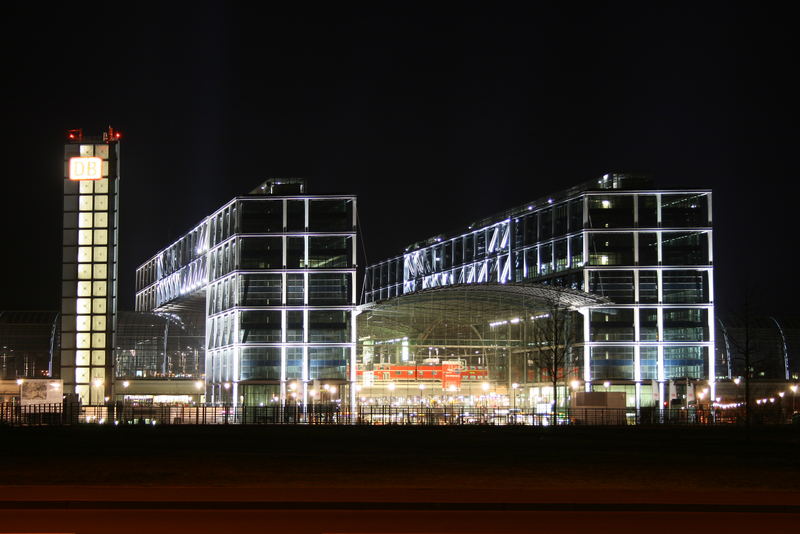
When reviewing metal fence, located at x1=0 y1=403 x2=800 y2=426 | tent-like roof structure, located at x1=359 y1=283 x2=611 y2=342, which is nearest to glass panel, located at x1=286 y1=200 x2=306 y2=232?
tent-like roof structure, located at x1=359 y1=283 x2=611 y2=342

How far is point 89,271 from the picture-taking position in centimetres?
11419

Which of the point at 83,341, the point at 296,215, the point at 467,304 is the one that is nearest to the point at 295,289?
the point at 296,215

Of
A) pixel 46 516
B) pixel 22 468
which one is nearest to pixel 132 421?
pixel 22 468

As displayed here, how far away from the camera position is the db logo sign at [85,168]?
115 m

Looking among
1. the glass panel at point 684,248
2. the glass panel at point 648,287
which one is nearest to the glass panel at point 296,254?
the glass panel at point 648,287

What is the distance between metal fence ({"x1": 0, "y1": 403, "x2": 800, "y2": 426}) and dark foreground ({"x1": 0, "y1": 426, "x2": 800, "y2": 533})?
2904cm

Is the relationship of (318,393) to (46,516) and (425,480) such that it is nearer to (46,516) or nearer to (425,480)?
(425,480)

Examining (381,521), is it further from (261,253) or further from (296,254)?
(261,253)

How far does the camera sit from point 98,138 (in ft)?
386

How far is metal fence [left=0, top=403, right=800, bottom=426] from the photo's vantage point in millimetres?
77875

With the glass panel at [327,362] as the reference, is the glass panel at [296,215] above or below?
above

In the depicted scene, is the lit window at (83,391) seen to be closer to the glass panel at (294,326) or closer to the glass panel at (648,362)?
the glass panel at (294,326)

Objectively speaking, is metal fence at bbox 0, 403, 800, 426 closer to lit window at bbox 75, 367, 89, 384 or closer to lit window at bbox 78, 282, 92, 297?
lit window at bbox 75, 367, 89, 384

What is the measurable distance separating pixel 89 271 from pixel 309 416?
43.5 m
